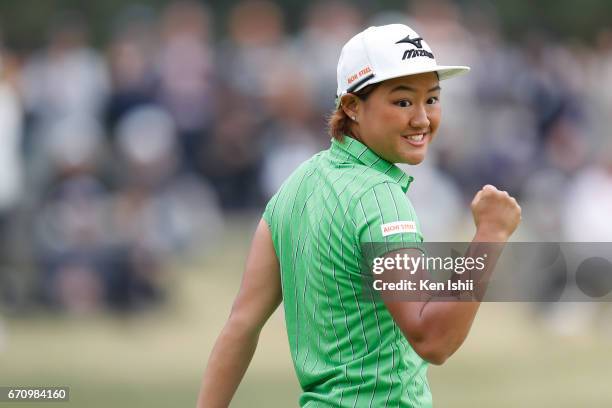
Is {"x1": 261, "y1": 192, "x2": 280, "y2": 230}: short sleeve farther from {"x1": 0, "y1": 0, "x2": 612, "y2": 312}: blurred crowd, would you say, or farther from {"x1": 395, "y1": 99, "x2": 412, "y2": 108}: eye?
{"x1": 0, "y1": 0, "x2": 612, "y2": 312}: blurred crowd

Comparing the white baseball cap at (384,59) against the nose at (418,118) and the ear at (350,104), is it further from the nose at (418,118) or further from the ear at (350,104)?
the nose at (418,118)

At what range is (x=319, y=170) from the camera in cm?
421

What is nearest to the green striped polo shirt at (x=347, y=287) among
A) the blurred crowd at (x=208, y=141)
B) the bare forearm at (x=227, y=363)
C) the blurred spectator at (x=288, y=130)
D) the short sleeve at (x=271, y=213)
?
the short sleeve at (x=271, y=213)

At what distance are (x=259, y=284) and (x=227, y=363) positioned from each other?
29cm

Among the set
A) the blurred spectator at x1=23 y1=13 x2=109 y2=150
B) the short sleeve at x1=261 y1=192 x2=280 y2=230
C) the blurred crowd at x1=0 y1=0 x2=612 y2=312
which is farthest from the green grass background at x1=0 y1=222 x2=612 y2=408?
the short sleeve at x1=261 y1=192 x2=280 y2=230

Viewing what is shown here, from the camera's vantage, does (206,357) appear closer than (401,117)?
No

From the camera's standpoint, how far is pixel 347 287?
399 centimetres

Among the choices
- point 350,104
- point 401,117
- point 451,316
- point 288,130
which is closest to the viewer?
point 451,316

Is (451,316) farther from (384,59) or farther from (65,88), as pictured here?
(65,88)

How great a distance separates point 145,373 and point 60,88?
5.14 metres

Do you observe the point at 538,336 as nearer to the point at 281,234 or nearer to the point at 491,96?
the point at 491,96

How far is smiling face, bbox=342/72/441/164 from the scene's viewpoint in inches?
162

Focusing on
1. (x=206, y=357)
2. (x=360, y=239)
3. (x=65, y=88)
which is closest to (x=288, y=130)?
(x=65, y=88)

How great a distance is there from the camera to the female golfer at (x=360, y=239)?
3.81 m
